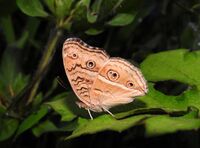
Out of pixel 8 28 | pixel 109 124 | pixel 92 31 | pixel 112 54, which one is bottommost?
pixel 112 54

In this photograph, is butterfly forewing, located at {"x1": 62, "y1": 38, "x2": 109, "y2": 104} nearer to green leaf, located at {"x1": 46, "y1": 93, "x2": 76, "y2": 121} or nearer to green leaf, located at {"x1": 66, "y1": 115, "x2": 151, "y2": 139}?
green leaf, located at {"x1": 46, "y1": 93, "x2": 76, "y2": 121}

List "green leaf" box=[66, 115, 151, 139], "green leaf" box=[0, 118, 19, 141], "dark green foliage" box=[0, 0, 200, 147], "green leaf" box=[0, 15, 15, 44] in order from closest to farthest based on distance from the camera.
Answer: "green leaf" box=[66, 115, 151, 139]
"dark green foliage" box=[0, 0, 200, 147]
"green leaf" box=[0, 118, 19, 141]
"green leaf" box=[0, 15, 15, 44]

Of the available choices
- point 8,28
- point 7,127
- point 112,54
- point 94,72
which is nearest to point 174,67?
point 94,72

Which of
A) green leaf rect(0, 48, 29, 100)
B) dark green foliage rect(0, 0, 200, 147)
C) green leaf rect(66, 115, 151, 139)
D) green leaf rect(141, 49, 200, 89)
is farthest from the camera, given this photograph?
green leaf rect(0, 48, 29, 100)

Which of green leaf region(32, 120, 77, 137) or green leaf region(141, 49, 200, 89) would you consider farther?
green leaf region(32, 120, 77, 137)

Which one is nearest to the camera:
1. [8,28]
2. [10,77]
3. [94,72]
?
[94,72]

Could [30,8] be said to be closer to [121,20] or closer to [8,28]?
[121,20]

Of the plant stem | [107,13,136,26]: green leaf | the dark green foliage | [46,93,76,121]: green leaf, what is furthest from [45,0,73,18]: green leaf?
[46,93,76,121]: green leaf

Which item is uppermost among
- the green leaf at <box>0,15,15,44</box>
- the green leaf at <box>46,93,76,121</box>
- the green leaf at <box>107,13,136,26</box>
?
the green leaf at <box>107,13,136,26</box>
